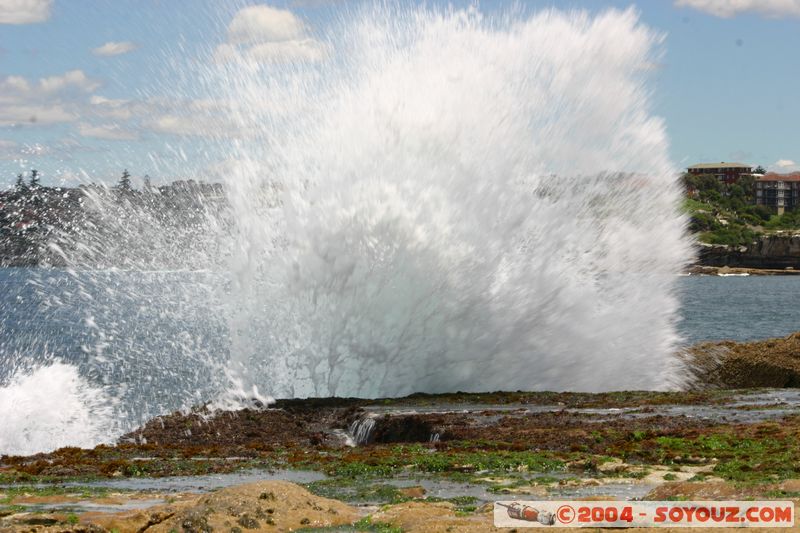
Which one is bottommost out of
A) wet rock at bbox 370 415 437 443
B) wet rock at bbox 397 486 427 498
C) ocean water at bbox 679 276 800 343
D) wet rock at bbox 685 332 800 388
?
wet rock at bbox 397 486 427 498

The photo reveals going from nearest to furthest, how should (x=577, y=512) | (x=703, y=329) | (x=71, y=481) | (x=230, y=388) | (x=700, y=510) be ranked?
(x=700, y=510)
(x=577, y=512)
(x=71, y=481)
(x=230, y=388)
(x=703, y=329)

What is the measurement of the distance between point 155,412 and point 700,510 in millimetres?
28002

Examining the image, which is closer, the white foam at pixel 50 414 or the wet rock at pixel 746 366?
the white foam at pixel 50 414

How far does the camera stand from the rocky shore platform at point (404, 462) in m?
14.6

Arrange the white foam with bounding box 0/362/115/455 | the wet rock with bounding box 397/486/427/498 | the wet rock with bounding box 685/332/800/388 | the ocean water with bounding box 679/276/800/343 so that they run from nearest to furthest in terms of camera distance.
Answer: the wet rock with bounding box 397/486/427/498 < the white foam with bounding box 0/362/115/455 < the wet rock with bounding box 685/332/800/388 < the ocean water with bounding box 679/276/800/343

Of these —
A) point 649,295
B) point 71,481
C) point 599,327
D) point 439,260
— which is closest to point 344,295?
point 439,260

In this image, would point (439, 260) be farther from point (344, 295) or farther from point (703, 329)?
point (703, 329)

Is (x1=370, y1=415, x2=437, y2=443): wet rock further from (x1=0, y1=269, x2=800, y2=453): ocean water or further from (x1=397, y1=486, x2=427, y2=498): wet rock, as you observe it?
(x1=0, y1=269, x2=800, y2=453): ocean water

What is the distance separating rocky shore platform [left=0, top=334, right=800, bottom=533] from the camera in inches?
576

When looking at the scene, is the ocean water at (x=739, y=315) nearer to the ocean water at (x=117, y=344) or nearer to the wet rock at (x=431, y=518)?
the ocean water at (x=117, y=344)

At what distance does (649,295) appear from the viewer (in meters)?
37.6

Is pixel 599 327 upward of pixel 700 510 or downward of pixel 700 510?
upward

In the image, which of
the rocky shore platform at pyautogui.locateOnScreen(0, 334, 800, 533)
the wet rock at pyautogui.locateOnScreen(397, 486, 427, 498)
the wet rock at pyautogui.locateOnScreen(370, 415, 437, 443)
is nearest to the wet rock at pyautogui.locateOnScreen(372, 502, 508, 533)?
the rocky shore platform at pyautogui.locateOnScreen(0, 334, 800, 533)

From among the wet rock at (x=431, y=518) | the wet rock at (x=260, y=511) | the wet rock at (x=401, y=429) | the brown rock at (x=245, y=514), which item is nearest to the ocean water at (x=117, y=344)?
the wet rock at (x=401, y=429)
